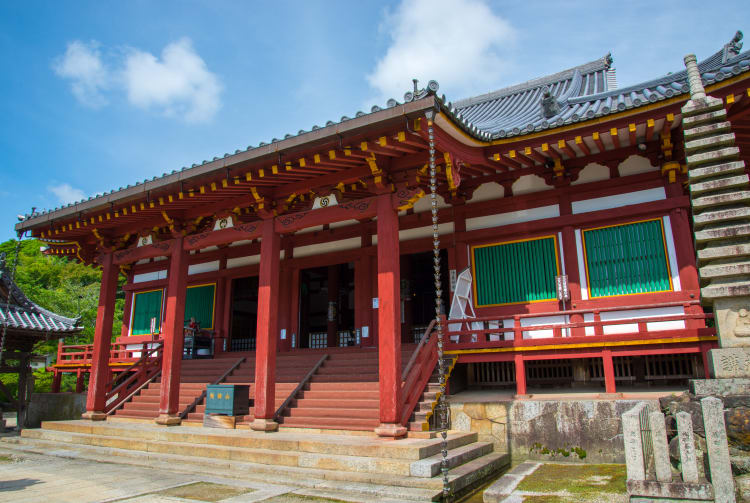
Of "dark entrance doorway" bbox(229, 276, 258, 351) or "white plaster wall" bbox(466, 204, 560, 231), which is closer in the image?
"white plaster wall" bbox(466, 204, 560, 231)

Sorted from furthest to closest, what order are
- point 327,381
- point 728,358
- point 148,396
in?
1. point 148,396
2. point 327,381
3. point 728,358

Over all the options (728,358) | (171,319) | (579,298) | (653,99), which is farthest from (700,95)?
(171,319)

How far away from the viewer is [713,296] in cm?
537

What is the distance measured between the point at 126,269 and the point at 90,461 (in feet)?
32.3

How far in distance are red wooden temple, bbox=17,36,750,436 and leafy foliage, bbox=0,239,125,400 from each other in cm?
1043

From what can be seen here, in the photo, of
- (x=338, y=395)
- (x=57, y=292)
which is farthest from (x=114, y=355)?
(x=57, y=292)

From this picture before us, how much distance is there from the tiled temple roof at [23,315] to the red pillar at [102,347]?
9.63 feet

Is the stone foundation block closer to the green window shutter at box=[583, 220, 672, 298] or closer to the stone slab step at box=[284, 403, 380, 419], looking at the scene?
the green window shutter at box=[583, 220, 672, 298]

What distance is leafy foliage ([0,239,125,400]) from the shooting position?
2273 cm

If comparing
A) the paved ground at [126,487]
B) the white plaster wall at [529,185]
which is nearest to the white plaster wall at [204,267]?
the paved ground at [126,487]

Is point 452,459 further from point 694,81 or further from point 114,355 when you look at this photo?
point 114,355

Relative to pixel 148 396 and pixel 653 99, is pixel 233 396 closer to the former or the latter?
pixel 148 396

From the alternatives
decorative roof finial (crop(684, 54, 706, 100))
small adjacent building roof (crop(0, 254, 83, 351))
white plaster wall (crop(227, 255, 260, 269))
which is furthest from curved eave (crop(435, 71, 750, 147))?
small adjacent building roof (crop(0, 254, 83, 351))

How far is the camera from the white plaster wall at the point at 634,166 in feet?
30.1
